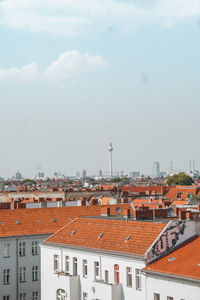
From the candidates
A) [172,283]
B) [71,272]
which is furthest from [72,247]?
[172,283]

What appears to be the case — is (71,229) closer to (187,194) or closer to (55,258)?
(55,258)

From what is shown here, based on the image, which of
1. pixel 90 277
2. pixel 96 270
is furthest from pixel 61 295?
pixel 96 270

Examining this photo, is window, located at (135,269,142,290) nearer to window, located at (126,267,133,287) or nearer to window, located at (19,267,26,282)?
window, located at (126,267,133,287)

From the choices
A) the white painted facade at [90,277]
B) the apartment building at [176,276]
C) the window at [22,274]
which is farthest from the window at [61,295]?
the window at [22,274]

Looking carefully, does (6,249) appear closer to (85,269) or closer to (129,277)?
(85,269)

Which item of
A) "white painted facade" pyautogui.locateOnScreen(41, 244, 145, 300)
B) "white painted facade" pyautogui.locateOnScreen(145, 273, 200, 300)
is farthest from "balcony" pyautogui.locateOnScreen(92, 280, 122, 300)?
"white painted facade" pyautogui.locateOnScreen(145, 273, 200, 300)

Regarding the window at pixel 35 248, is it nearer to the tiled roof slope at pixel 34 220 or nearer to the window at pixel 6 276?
the tiled roof slope at pixel 34 220

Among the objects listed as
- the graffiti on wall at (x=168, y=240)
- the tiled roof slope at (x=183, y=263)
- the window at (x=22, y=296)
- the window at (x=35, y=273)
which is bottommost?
the window at (x=22, y=296)
